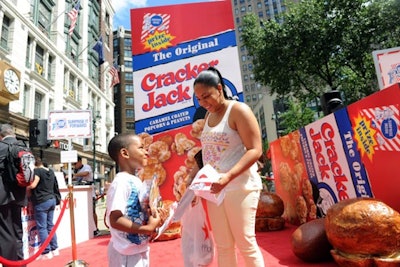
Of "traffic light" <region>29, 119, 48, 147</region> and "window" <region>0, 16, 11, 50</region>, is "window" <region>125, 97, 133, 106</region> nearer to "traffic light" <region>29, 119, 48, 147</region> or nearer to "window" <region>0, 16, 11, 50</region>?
"window" <region>0, 16, 11, 50</region>

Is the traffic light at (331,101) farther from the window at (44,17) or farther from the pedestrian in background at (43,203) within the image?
the window at (44,17)

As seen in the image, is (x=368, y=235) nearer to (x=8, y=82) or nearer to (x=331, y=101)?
(x=331, y=101)

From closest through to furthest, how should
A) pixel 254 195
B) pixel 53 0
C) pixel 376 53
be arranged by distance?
1. pixel 254 195
2. pixel 376 53
3. pixel 53 0

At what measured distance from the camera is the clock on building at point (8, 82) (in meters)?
14.1

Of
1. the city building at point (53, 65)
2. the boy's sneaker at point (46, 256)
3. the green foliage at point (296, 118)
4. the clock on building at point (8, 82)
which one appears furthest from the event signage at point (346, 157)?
the green foliage at point (296, 118)

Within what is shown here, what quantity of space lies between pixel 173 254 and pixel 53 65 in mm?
24862

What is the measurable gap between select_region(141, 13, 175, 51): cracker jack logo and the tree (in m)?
10.7

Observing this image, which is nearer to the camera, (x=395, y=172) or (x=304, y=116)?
(x=395, y=172)

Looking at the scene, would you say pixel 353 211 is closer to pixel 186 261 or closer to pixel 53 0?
pixel 186 261

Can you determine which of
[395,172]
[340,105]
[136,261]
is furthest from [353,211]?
[340,105]

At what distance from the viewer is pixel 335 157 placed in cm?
439

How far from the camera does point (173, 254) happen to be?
14.7 ft

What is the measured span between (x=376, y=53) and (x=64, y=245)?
8358 millimetres

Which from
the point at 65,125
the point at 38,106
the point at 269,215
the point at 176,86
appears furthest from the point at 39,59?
the point at 269,215
